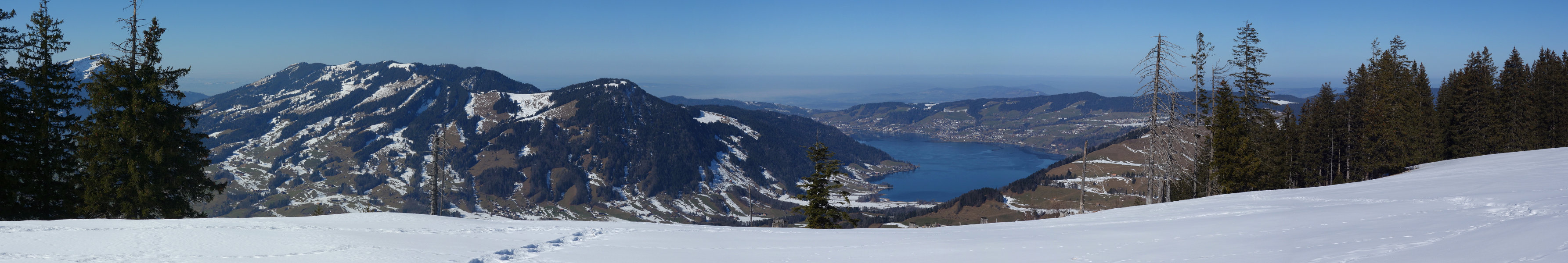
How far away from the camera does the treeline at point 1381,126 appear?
39031 mm

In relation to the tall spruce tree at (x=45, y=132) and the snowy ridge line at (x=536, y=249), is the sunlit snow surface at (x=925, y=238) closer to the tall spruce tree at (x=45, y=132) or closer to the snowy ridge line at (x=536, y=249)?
the snowy ridge line at (x=536, y=249)

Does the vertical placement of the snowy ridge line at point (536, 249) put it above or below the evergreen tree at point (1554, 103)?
below

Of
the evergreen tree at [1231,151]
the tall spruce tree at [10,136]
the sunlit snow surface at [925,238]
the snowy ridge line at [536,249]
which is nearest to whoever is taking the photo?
the sunlit snow surface at [925,238]

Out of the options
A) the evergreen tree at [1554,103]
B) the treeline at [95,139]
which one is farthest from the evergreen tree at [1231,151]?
the treeline at [95,139]

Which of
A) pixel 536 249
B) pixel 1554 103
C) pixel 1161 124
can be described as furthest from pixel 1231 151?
pixel 536 249

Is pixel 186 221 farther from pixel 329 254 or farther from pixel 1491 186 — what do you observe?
pixel 1491 186

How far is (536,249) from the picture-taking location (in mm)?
10820

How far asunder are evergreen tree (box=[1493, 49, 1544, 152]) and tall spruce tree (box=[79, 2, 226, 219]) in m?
72.8

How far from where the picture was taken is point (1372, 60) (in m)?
51.7

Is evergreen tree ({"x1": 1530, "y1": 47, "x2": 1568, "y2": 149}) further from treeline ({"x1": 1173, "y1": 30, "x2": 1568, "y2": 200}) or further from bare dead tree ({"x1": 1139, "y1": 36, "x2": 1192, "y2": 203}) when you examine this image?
bare dead tree ({"x1": 1139, "y1": 36, "x2": 1192, "y2": 203})

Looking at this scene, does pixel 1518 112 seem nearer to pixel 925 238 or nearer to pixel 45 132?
pixel 925 238

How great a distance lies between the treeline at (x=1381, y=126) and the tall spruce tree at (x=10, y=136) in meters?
51.8

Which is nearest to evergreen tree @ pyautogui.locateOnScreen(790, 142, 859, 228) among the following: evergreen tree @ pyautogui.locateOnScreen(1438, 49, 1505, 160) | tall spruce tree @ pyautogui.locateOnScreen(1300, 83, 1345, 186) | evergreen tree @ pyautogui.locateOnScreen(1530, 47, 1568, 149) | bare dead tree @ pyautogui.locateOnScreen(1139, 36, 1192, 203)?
bare dead tree @ pyautogui.locateOnScreen(1139, 36, 1192, 203)

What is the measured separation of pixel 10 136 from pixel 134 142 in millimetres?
3747
